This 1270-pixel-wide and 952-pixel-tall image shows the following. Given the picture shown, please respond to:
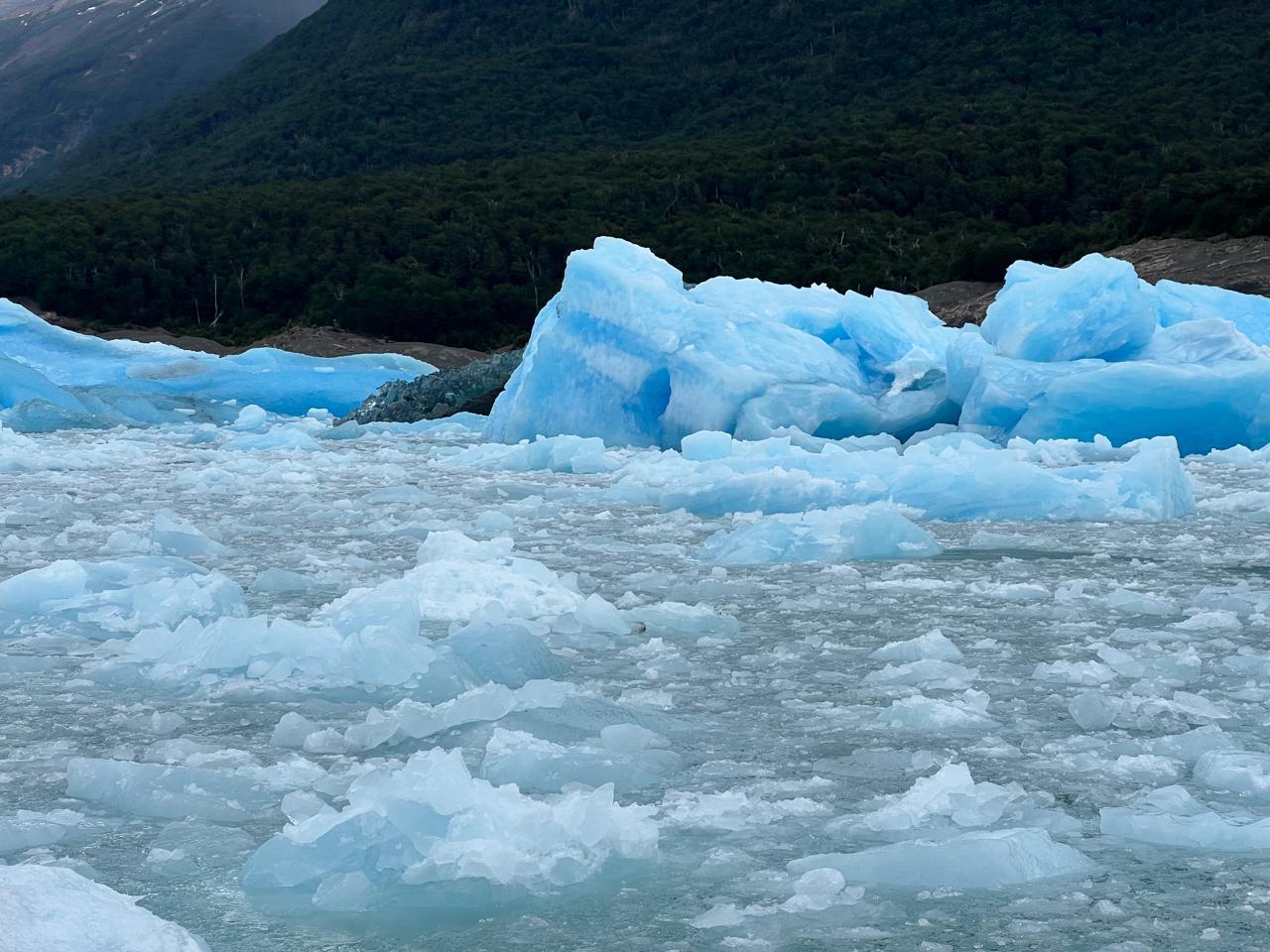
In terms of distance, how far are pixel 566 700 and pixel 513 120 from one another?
172ft

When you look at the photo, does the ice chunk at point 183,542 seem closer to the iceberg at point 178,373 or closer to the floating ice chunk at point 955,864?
the floating ice chunk at point 955,864

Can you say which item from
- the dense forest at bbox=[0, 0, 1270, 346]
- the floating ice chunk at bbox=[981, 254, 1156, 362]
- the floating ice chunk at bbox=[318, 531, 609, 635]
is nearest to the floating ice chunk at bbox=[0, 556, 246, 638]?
the floating ice chunk at bbox=[318, 531, 609, 635]

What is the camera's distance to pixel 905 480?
28.3 ft

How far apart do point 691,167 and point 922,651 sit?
39303mm

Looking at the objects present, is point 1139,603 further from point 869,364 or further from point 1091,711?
point 869,364

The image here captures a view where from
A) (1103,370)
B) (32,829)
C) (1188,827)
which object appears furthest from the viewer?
(1103,370)

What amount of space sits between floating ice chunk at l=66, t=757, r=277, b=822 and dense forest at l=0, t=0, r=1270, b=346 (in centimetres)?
2196

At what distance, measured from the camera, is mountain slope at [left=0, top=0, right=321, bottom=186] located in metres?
104

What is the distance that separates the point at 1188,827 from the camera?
113 inches

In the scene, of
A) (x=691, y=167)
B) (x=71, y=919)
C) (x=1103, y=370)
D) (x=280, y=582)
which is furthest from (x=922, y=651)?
(x=691, y=167)

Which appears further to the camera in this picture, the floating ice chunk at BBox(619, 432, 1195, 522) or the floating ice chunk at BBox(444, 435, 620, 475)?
the floating ice chunk at BBox(444, 435, 620, 475)

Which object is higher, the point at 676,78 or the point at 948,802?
the point at 676,78

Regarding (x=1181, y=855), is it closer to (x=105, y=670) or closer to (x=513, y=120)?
(x=105, y=670)

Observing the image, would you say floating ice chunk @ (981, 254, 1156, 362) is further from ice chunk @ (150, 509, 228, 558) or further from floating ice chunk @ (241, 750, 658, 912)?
floating ice chunk @ (241, 750, 658, 912)
